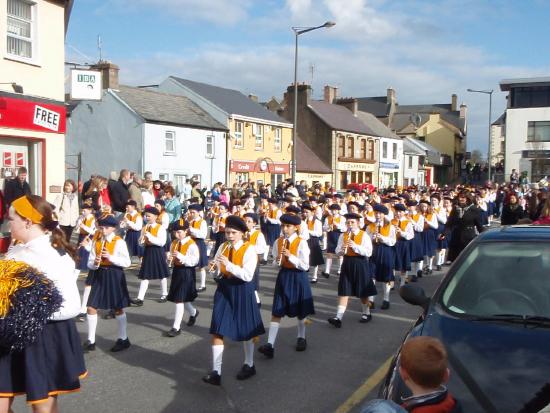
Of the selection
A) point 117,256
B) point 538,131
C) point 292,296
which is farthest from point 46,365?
point 538,131

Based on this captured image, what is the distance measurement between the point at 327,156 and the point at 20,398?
41.8 metres

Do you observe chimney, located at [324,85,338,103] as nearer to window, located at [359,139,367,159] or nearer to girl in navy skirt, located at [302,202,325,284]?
window, located at [359,139,367,159]

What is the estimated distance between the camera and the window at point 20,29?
14.4 m

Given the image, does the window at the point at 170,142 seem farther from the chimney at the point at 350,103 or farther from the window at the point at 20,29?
the chimney at the point at 350,103

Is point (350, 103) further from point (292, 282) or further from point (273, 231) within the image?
point (292, 282)

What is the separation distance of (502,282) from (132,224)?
806 centimetres

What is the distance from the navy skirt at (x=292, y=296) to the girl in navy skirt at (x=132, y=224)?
4.37 metres

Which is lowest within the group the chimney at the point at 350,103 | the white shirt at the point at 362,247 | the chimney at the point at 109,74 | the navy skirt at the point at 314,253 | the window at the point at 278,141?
the navy skirt at the point at 314,253

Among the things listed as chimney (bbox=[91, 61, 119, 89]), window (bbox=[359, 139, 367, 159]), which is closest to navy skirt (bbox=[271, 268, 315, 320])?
chimney (bbox=[91, 61, 119, 89])

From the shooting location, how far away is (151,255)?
9961 millimetres

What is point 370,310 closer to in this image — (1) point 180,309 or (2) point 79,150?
(1) point 180,309

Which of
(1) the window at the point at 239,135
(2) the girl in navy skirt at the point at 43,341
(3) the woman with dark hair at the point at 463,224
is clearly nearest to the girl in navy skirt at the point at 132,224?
(3) the woman with dark hair at the point at 463,224

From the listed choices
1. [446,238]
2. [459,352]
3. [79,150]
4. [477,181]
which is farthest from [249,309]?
[477,181]

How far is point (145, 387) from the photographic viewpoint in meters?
5.97
